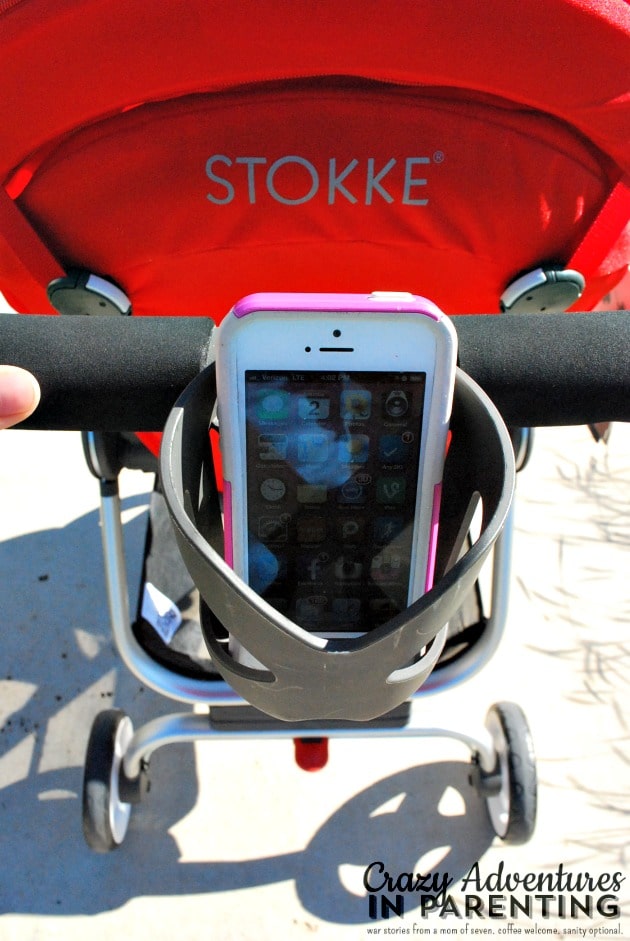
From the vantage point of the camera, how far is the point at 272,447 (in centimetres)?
54

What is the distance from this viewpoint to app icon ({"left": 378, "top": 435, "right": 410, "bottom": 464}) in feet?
1.79

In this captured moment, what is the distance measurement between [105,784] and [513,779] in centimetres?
54

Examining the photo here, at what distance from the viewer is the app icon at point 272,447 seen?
1.77ft

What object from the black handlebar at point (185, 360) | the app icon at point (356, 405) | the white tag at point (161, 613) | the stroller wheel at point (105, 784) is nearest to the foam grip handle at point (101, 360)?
the black handlebar at point (185, 360)

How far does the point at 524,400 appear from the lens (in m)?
0.53

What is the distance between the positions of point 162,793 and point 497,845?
1.63ft

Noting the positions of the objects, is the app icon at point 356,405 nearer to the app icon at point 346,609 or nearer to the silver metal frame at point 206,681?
the app icon at point 346,609

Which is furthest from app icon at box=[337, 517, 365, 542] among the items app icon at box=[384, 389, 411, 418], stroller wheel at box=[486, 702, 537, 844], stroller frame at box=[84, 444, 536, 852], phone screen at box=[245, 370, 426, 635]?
stroller wheel at box=[486, 702, 537, 844]

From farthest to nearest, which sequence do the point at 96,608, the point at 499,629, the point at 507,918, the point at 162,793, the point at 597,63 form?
the point at 96,608 < the point at 162,793 < the point at 507,918 < the point at 499,629 < the point at 597,63

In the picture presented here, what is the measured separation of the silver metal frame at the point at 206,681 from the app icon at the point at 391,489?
0.94 feet

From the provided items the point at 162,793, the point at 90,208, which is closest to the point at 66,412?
the point at 90,208

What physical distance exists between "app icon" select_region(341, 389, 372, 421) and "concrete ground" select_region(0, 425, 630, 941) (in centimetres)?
53

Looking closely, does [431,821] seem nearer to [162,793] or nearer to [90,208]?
[162,793]

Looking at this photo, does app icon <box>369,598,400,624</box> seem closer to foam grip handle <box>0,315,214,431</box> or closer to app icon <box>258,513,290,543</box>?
app icon <box>258,513,290,543</box>
